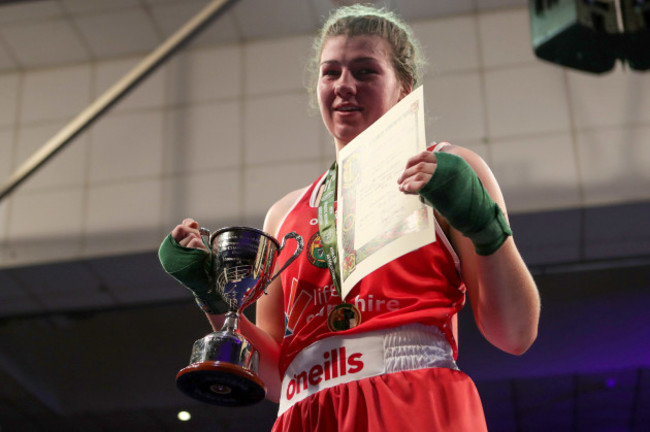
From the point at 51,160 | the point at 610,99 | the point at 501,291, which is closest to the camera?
the point at 501,291

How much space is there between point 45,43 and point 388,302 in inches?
135

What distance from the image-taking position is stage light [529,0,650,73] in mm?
1037

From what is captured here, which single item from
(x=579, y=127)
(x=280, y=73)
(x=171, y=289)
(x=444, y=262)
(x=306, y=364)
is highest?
(x=280, y=73)

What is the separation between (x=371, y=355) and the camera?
1.12m

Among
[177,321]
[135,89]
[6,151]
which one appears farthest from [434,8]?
[6,151]

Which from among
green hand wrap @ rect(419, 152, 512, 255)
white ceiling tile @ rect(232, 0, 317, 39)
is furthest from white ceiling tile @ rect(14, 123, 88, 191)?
green hand wrap @ rect(419, 152, 512, 255)

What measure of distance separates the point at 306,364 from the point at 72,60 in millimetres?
3368

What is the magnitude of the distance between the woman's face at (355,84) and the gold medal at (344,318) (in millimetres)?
319

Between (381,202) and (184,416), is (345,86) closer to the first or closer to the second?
(381,202)

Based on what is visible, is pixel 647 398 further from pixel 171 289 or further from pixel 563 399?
pixel 171 289

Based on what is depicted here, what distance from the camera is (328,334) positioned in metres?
1.15

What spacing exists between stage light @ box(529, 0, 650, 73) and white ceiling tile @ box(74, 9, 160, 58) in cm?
315

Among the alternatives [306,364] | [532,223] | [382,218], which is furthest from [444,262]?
[532,223]

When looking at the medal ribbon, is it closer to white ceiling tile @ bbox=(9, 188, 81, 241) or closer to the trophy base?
the trophy base
